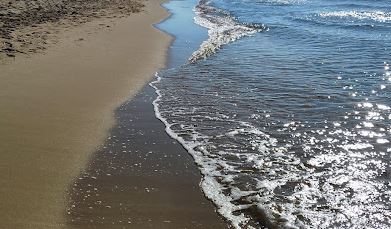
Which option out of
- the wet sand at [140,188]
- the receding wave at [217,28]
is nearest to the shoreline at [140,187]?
the wet sand at [140,188]

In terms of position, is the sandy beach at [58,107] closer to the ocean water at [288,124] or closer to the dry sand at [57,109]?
the dry sand at [57,109]

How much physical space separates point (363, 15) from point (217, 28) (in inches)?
314

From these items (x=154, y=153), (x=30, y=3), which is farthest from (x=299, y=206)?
(x=30, y=3)

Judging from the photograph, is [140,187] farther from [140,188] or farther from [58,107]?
[58,107]

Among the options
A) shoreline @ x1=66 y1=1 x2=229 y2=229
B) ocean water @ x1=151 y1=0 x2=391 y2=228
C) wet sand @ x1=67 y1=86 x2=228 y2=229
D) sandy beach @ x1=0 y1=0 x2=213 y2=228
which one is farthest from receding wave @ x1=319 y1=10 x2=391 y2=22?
wet sand @ x1=67 y1=86 x2=228 y2=229

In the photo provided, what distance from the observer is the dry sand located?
18.1 feet

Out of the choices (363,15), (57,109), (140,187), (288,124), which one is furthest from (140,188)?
(363,15)

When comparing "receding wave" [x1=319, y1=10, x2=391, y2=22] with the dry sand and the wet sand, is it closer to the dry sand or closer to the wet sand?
the dry sand

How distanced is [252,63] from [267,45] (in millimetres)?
3034

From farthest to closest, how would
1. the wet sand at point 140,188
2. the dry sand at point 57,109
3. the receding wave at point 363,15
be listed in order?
the receding wave at point 363,15
the dry sand at point 57,109
the wet sand at point 140,188

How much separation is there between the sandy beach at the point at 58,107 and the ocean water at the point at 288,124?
874 millimetres

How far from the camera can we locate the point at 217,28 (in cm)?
1917

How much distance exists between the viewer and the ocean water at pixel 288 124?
18.3 ft

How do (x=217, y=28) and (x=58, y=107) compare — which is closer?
(x=58, y=107)
